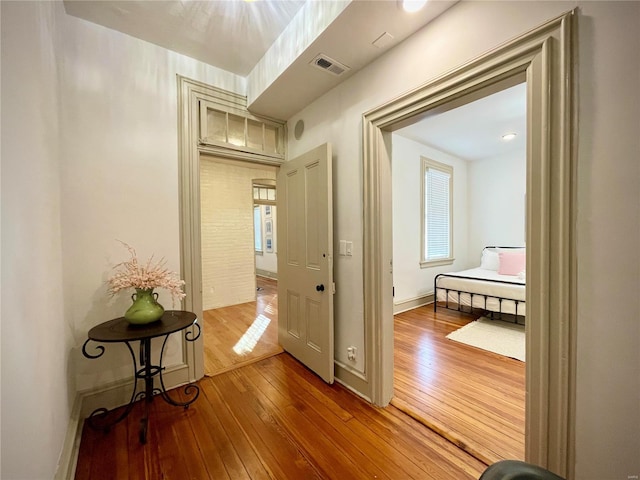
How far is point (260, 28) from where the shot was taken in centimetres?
201

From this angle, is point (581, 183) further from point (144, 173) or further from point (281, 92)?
point (144, 173)

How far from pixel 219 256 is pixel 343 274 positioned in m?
3.08

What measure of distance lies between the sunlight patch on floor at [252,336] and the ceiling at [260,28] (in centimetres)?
268

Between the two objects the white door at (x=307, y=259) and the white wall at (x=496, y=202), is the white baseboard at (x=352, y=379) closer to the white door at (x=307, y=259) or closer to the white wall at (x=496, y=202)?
the white door at (x=307, y=259)

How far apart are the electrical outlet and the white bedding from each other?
2.47m

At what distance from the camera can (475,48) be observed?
140 centimetres

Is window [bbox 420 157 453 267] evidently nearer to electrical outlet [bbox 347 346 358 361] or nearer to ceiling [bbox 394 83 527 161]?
ceiling [bbox 394 83 527 161]

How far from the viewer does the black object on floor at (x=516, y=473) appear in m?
0.76

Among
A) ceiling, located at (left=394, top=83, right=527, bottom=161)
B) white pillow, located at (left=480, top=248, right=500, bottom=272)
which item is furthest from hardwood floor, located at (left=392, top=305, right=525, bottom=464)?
ceiling, located at (left=394, top=83, right=527, bottom=161)

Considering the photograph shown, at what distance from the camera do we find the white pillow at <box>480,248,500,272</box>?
480 cm

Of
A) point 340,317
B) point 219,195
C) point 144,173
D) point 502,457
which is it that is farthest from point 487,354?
point 219,195

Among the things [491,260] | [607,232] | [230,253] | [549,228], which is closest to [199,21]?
[549,228]

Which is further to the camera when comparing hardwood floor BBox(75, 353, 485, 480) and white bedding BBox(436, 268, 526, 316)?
white bedding BBox(436, 268, 526, 316)

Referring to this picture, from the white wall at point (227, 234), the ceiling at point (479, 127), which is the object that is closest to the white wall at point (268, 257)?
the white wall at point (227, 234)
